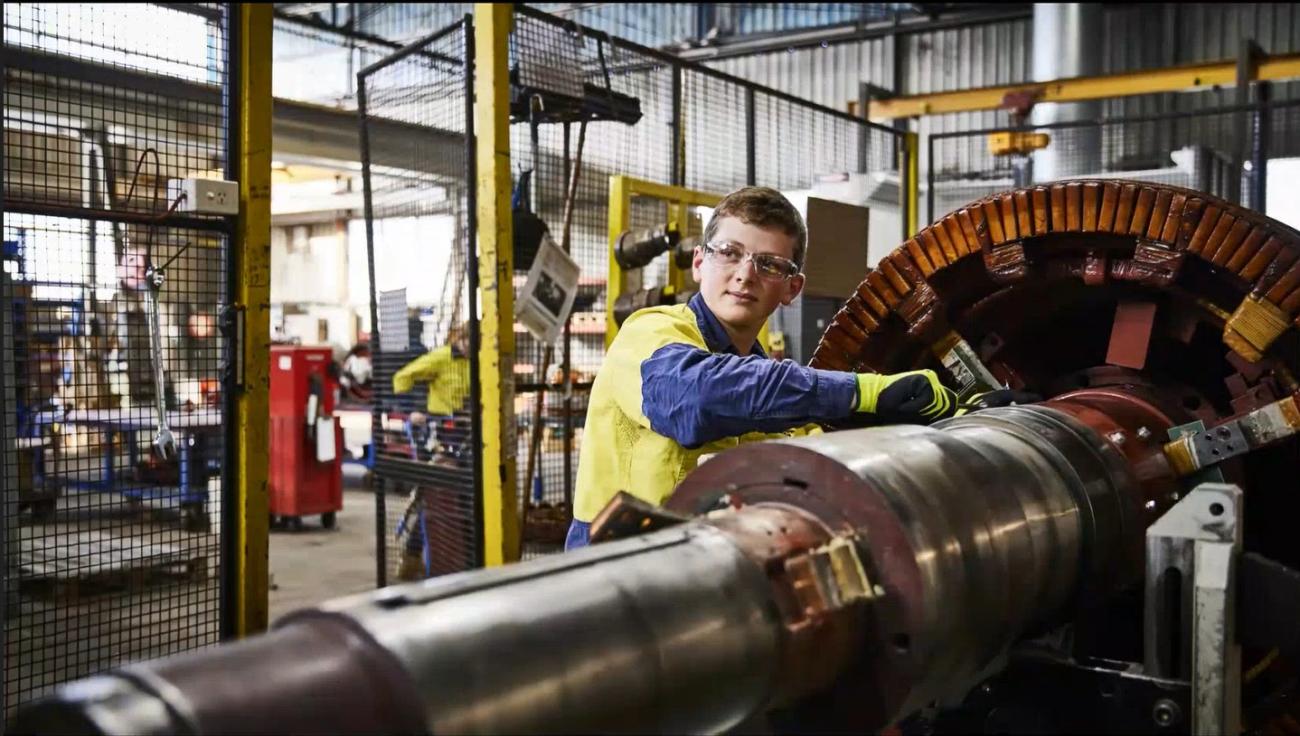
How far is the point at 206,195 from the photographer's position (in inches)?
113

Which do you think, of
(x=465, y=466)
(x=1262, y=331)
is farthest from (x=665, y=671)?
(x=465, y=466)

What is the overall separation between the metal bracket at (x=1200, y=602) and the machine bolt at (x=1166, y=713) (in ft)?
0.06

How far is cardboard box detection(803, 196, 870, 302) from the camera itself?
15.5 feet

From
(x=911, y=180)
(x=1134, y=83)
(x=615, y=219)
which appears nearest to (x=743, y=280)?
(x=615, y=219)

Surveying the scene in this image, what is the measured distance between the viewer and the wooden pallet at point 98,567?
320cm

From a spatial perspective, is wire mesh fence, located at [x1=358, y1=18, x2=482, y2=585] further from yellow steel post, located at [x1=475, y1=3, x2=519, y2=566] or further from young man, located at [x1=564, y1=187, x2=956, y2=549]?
young man, located at [x1=564, y1=187, x2=956, y2=549]

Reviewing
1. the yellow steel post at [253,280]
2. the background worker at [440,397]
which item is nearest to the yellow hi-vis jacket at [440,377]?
the background worker at [440,397]

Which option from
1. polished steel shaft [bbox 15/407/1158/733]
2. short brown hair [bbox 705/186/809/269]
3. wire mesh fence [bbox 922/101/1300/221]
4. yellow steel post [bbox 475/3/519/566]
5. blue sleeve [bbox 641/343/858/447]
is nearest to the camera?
polished steel shaft [bbox 15/407/1158/733]

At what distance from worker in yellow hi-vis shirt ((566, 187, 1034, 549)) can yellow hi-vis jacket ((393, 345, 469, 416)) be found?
244 centimetres

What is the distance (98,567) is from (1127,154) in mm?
8102

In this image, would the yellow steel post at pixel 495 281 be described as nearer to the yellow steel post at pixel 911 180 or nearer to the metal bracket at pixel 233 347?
the metal bracket at pixel 233 347

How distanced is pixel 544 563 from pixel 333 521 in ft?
23.9

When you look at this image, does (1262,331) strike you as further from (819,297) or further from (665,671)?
(819,297)

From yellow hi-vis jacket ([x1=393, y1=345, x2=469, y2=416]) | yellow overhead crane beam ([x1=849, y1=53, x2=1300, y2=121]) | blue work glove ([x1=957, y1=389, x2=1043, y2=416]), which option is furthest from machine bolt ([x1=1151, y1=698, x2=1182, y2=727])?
yellow overhead crane beam ([x1=849, y1=53, x2=1300, y2=121])
